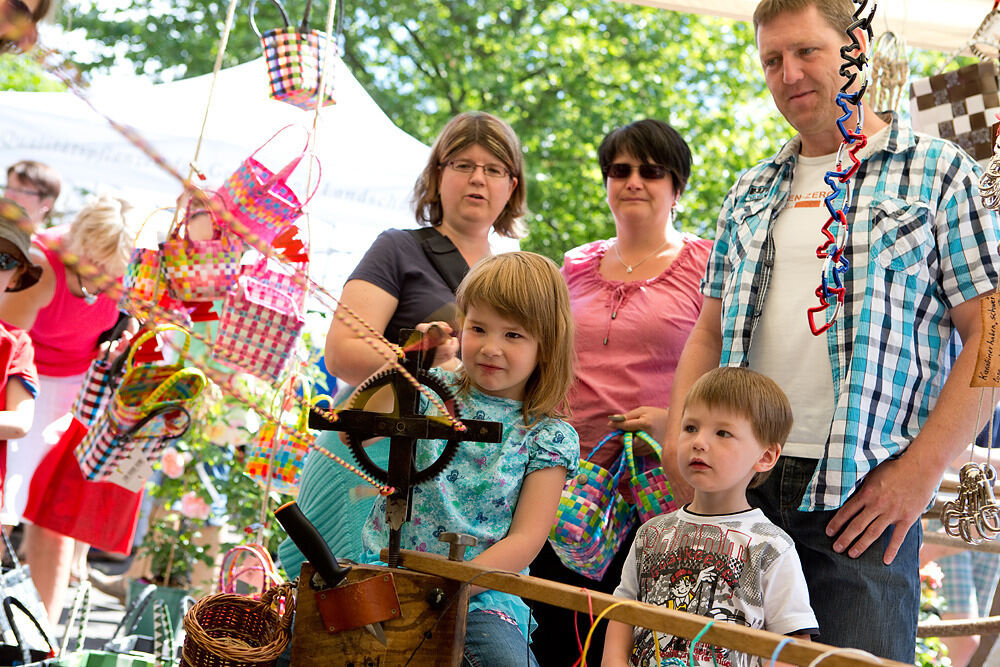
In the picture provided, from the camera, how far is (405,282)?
2314 millimetres

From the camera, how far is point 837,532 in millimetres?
1826

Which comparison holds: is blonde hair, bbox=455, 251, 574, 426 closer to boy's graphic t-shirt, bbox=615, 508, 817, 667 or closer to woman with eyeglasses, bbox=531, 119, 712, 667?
woman with eyeglasses, bbox=531, 119, 712, 667

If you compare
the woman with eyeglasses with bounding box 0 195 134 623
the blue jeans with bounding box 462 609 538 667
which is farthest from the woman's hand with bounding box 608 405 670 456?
the woman with eyeglasses with bounding box 0 195 134 623

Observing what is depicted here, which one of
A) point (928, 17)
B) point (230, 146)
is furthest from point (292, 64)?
point (230, 146)

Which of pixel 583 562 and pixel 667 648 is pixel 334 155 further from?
pixel 667 648

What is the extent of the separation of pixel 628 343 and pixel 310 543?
120 cm

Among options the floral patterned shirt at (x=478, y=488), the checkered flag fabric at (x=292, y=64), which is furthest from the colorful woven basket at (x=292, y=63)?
the floral patterned shirt at (x=478, y=488)

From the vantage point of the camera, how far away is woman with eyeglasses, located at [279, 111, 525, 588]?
2105 millimetres

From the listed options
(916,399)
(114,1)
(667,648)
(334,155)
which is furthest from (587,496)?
(114,1)

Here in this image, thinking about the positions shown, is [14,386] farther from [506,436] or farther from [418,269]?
[506,436]

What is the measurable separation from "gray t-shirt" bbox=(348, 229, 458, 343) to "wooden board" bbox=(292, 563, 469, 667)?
880 millimetres

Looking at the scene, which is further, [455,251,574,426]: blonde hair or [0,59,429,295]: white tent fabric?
[0,59,429,295]: white tent fabric

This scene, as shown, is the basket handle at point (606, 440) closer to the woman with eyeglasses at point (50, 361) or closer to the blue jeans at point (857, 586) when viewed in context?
the blue jeans at point (857, 586)

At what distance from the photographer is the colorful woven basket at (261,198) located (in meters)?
2.05
